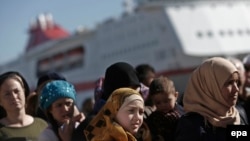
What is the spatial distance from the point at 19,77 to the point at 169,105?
3.20 ft

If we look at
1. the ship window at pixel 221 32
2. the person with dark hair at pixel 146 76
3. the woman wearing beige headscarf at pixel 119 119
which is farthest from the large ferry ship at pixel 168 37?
the woman wearing beige headscarf at pixel 119 119

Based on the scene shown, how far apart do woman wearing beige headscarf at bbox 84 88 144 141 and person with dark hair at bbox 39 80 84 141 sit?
1.22 feet

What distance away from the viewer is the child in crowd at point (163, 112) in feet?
11.5

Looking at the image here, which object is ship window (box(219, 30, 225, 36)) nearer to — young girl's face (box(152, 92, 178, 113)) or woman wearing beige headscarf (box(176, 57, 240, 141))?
young girl's face (box(152, 92, 178, 113))

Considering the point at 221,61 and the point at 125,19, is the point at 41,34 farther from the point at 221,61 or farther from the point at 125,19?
the point at 221,61

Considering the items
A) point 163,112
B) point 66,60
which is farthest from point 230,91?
point 66,60

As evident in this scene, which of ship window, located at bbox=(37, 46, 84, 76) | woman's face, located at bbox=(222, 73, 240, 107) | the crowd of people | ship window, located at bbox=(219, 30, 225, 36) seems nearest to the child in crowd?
the crowd of people

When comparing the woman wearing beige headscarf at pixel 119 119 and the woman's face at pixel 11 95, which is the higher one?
the woman wearing beige headscarf at pixel 119 119

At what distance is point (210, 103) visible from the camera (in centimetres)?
286

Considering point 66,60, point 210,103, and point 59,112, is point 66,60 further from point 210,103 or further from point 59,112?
point 210,103

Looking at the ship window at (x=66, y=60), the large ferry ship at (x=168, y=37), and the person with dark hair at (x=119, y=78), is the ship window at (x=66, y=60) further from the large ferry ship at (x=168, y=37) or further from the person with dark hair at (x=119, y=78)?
the person with dark hair at (x=119, y=78)

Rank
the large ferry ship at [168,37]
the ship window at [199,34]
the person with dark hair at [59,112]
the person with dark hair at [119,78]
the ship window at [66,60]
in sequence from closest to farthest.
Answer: the person with dark hair at [59,112] → the person with dark hair at [119,78] → the large ferry ship at [168,37] → the ship window at [199,34] → the ship window at [66,60]

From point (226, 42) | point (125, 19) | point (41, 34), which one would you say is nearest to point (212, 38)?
point (226, 42)

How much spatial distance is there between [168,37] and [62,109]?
2522cm
